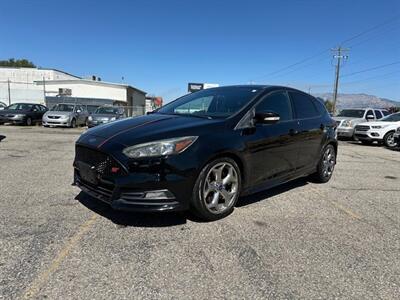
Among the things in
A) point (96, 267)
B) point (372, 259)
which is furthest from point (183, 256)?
point (372, 259)

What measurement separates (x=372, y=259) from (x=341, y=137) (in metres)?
16.1

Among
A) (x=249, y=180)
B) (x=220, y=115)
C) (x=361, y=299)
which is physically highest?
(x=220, y=115)

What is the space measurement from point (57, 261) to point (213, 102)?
9.70 feet

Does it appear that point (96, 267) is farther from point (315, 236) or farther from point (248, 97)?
point (248, 97)

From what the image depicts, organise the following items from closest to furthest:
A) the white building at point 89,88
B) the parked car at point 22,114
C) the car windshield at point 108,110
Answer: the car windshield at point 108,110 < the parked car at point 22,114 < the white building at point 89,88

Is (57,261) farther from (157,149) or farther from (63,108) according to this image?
(63,108)

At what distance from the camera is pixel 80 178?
14.3 feet

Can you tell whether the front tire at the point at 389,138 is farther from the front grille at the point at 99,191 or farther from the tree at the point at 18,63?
the tree at the point at 18,63

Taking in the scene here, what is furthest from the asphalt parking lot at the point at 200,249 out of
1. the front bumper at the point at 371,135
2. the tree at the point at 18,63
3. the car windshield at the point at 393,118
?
the tree at the point at 18,63

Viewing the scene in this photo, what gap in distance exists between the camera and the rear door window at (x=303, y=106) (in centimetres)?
566

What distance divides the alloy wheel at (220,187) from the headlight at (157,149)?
0.50 m

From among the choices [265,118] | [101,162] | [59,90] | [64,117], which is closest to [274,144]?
[265,118]

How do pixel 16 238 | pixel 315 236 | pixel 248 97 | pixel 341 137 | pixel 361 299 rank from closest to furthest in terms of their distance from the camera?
pixel 361 299, pixel 16 238, pixel 315 236, pixel 248 97, pixel 341 137

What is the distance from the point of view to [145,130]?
13.2ft
